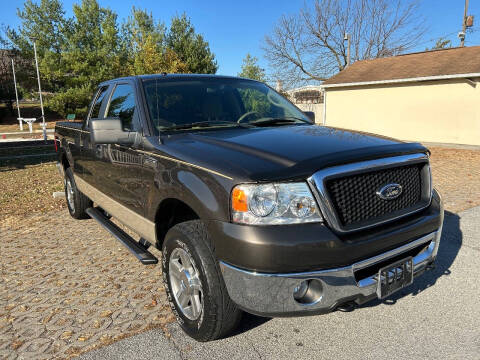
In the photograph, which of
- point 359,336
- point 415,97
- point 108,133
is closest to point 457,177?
point 359,336

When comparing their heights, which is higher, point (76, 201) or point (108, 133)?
point (108, 133)

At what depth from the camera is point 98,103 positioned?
14.8 feet

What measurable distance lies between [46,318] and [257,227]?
204 centimetres

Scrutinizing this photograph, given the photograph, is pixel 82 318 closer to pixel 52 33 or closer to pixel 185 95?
pixel 185 95

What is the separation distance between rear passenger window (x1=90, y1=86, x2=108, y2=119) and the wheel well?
2.03 m

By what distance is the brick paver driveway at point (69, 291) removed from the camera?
2678mm

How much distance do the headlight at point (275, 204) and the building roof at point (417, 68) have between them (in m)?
15.2

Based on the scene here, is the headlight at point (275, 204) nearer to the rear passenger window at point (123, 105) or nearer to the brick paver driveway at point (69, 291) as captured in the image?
the brick paver driveway at point (69, 291)

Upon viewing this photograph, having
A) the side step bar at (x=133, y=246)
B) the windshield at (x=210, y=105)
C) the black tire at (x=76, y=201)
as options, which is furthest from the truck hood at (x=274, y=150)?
the black tire at (x=76, y=201)

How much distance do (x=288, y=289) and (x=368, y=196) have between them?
769mm

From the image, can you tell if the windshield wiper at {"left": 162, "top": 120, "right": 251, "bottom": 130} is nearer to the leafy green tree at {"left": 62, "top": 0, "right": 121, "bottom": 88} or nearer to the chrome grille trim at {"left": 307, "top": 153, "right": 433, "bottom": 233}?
the chrome grille trim at {"left": 307, "top": 153, "right": 433, "bottom": 233}

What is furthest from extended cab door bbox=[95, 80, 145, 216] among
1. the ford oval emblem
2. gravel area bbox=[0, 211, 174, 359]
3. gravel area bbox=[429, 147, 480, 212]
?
gravel area bbox=[429, 147, 480, 212]

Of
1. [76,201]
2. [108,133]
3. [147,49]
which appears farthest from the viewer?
[147,49]

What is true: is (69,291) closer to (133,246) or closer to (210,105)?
(133,246)
